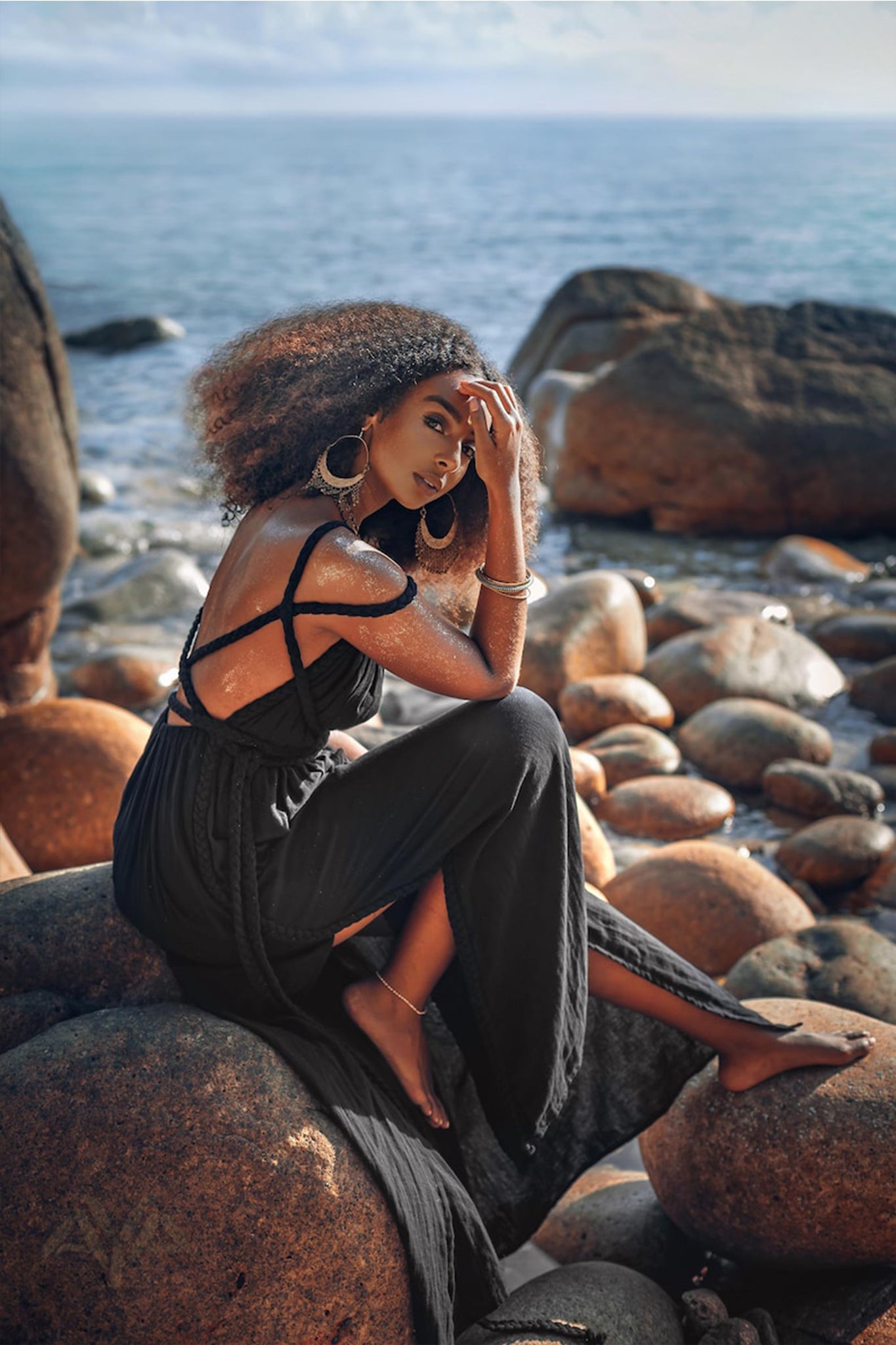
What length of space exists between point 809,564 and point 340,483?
648 centimetres

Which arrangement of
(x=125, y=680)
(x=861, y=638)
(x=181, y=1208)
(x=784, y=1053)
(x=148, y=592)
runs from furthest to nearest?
1. (x=148, y=592)
2. (x=861, y=638)
3. (x=125, y=680)
4. (x=784, y=1053)
5. (x=181, y=1208)

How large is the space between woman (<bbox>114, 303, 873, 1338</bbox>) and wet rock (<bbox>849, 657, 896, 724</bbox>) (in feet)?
12.9

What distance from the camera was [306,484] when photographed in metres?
2.81

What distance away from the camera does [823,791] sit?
5520 millimetres

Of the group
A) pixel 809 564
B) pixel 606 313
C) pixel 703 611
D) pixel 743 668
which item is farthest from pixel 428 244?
pixel 743 668

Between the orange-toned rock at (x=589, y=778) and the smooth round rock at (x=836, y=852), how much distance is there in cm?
82

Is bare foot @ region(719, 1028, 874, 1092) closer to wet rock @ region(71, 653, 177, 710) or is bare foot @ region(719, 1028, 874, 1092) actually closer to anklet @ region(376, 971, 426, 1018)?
anklet @ region(376, 971, 426, 1018)

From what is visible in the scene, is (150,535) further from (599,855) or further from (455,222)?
(455,222)

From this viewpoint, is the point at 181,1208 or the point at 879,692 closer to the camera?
the point at 181,1208

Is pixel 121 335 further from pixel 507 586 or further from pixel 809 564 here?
pixel 507 586

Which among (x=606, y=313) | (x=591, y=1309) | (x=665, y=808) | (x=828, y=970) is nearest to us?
(x=591, y=1309)

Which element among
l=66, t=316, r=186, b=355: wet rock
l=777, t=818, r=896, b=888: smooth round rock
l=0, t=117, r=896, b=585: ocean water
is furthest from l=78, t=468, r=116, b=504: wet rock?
l=66, t=316, r=186, b=355: wet rock

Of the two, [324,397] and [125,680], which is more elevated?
[324,397]

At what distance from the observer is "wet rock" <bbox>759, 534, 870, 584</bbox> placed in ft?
28.3
